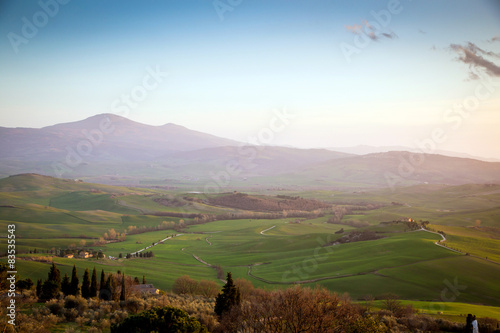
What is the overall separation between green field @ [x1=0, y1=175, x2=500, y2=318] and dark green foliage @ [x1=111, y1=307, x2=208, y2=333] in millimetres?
30932

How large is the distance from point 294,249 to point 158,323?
71.5 metres

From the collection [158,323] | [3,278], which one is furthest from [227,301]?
[3,278]

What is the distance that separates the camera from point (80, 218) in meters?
140

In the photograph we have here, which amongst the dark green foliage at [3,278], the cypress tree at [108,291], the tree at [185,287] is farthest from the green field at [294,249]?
the dark green foliage at [3,278]

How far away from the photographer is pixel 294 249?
312 ft

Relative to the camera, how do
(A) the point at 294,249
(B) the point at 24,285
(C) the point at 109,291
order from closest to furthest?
1. (C) the point at 109,291
2. (B) the point at 24,285
3. (A) the point at 294,249

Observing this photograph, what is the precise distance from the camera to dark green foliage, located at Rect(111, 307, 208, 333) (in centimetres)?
2612

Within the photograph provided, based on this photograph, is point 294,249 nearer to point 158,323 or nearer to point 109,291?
point 109,291

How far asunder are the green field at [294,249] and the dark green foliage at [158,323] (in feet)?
101

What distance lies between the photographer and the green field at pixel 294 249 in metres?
58.0

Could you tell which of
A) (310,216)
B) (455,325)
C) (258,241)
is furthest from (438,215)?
(455,325)

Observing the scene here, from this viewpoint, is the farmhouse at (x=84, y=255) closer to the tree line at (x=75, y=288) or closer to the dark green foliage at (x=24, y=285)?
the dark green foliage at (x=24, y=285)

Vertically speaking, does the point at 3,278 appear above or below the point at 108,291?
above

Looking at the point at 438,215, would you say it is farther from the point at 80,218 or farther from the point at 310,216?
the point at 80,218
